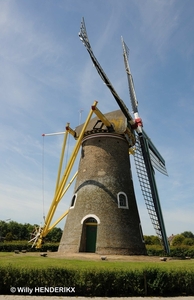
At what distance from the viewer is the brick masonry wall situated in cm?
1880

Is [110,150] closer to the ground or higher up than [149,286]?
higher up

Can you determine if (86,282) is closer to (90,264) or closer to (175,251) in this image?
(90,264)

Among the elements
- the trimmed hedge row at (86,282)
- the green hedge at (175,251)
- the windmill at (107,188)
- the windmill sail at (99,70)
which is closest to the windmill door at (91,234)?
the windmill at (107,188)

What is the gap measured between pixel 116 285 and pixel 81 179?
12988mm

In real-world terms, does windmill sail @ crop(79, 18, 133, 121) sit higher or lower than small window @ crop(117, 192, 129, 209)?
higher

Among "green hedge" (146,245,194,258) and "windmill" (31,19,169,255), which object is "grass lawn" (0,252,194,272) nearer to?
"windmill" (31,19,169,255)

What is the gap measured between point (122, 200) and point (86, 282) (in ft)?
39.0

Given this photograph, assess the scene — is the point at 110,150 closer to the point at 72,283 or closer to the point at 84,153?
the point at 84,153

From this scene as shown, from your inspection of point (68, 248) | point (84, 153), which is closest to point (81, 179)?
point (84, 153)

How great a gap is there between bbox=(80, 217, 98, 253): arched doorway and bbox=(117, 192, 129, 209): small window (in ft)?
7.54

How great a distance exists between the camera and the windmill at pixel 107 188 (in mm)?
19031

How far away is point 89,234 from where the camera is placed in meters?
19.4

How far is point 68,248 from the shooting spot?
755 inches

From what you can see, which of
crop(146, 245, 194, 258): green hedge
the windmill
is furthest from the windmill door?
crop(146, 245, 194, 258): green hedge
